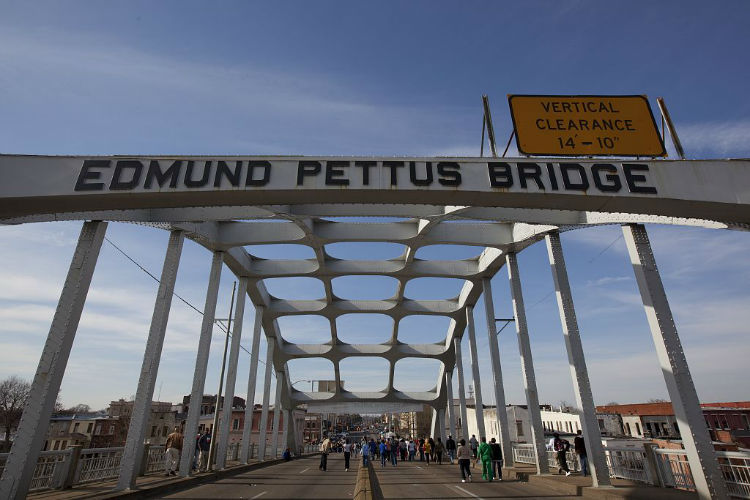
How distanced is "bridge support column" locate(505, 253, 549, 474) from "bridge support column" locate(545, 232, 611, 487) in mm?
2797

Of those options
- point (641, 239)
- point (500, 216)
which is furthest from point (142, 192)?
point (641, 239)

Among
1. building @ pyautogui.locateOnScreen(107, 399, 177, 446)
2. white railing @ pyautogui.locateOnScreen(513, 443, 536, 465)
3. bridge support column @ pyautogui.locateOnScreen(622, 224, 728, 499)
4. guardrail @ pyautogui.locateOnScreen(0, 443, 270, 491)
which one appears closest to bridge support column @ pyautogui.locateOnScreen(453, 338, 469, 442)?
white railing @ pyautogui.locateOnScreen(513, 443, 536, 465)

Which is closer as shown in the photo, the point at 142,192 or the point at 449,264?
the point at 142,192

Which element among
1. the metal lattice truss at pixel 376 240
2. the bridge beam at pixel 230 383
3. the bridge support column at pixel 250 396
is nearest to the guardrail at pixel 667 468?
the metal lattice truss at pixel 376 240

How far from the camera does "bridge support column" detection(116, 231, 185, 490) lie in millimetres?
10461

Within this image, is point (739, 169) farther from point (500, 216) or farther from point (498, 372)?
point (498, 372)

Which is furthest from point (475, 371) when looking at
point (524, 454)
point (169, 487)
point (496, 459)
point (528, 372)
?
point (169, 487)

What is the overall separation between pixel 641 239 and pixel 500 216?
4283mm

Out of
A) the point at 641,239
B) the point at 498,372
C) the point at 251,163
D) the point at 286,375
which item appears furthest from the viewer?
the point at 286,375

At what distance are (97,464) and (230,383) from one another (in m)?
7.59

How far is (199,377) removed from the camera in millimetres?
14859

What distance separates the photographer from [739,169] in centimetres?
877

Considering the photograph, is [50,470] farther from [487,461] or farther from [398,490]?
[487,461]

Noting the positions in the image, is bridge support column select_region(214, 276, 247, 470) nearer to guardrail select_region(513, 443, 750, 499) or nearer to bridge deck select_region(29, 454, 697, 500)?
bridge deck select_region(29, 454, 697, 500)
